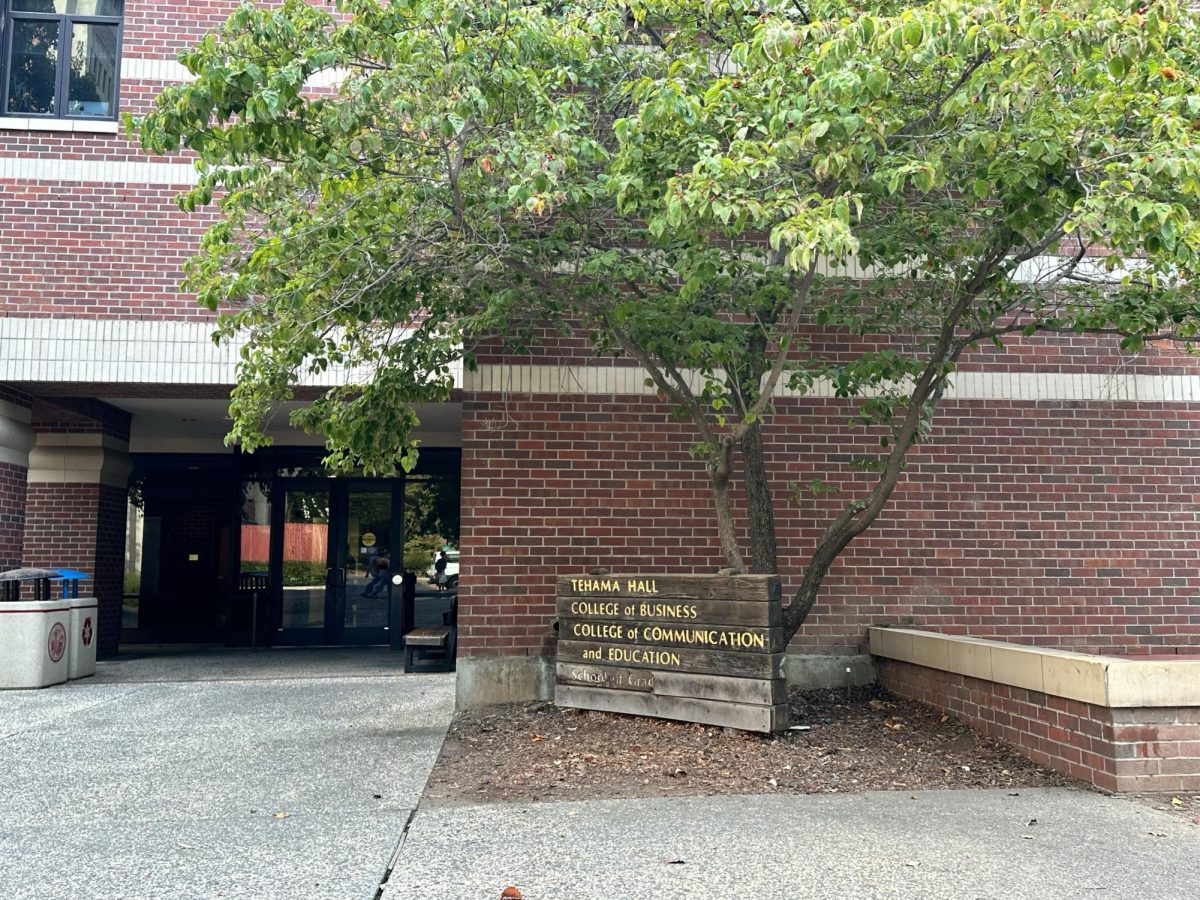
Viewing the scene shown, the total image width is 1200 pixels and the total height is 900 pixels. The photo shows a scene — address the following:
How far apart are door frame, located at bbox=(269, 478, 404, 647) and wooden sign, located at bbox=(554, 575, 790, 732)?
6938mm

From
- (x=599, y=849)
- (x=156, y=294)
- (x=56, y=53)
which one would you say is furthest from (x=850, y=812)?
(x=56, y=53)

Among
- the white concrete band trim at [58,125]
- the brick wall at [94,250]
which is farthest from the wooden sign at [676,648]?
the white concrete band trim at [58,125]

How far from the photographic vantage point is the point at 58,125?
34.2ft

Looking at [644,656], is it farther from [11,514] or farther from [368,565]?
[11,514]

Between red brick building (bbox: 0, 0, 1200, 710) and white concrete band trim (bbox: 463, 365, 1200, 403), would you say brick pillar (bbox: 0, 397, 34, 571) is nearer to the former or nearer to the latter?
red brick building (bbox: 0, 0, 1200, 710)

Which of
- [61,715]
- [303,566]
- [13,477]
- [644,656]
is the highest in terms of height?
[13,477]

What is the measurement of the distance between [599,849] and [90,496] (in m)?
10.4

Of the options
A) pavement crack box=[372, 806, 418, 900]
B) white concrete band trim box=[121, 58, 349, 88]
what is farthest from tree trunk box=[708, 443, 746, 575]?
white concrete band trim box=[121, 58, 349, 88]

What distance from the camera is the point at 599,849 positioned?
4574 mm

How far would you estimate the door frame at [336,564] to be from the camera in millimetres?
14156

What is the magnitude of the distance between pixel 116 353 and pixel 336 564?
5040 millimetres

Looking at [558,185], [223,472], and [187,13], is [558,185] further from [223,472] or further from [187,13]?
[223,472]

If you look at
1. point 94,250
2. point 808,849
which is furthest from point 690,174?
point 94,250

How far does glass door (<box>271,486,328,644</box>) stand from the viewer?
46.7 ft
